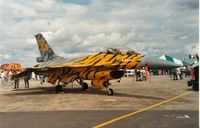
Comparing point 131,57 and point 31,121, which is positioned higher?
point 131,57

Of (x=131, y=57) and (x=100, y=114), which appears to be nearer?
(x=100, y=114)

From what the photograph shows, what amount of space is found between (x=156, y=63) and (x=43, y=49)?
1428cm

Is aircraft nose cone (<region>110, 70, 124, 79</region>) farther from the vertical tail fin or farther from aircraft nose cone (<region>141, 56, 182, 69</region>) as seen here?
the vertical tail fin

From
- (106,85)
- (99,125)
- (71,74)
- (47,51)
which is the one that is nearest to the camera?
(99,125)

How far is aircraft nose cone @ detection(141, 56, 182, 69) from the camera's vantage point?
13.7 metres

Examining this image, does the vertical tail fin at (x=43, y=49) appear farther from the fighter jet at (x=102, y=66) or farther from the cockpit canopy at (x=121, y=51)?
the cockpit canopy at (x=121, y=51)

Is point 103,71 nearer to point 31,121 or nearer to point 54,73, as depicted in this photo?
point 54,73

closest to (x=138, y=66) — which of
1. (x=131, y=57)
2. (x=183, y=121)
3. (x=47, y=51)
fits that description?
(x=131, y=57)

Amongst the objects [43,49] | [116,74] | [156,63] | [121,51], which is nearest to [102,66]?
[116,74]

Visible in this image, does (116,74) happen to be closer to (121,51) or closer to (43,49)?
(121,51)

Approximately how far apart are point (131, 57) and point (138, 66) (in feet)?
3.28

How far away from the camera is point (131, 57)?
605 inches

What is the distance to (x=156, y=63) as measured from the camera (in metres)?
13.9

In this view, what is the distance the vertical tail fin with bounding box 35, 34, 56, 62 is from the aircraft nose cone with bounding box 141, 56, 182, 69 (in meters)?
12.4
